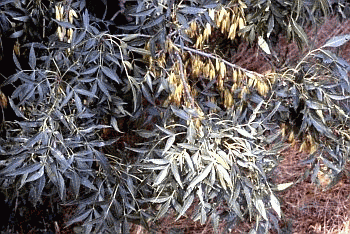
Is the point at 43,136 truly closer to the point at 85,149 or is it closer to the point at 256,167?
the point at 85,149

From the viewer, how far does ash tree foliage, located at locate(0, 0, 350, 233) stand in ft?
5.13

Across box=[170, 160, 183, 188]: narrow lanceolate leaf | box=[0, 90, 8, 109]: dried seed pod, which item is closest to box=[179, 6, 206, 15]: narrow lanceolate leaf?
box=[170, 160, 183, 188]: narrow lanceolate leaf

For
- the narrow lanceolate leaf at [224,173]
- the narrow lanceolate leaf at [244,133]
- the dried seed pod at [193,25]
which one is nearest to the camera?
the narrow lanceolate leaf at [224,173]

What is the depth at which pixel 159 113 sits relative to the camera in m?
2.02

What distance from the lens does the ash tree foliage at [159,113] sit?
5.13 ft

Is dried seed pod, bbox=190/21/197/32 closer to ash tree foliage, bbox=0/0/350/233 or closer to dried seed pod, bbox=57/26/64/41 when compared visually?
ash tree foliage, bbox=0/0/350/233

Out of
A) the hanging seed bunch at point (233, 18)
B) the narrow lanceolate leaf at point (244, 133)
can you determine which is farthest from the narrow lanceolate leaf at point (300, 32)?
the narrow lanceolate leaf at point (244, 133)

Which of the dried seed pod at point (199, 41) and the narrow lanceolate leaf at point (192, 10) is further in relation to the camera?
the dried seed pod at point (199, 41)

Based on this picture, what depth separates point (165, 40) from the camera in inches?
71.2

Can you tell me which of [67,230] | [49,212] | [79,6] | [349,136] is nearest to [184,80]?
[79,6]

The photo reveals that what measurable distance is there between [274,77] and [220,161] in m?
0.60

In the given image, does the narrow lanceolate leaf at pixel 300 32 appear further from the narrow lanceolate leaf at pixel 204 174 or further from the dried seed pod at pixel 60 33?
the dried seed pod at pixel 60 33

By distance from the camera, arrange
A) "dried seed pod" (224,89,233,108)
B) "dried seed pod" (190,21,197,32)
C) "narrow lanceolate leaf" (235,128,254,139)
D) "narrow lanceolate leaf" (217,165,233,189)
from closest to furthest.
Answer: "narrow lanceolate leaf" (217,165,233,189), "narrow lanceolate leaf" (235,128,254,139), "dried seed pod" (190,21,197,32), "dried seed pod" (224,89,233,108)

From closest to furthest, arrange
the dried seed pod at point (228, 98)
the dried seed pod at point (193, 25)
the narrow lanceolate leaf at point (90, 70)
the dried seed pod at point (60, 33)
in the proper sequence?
the narrow lanceolate leaf at point (90, 70) < the dried seed pod at point (60, 33) < the dried seed pod at point (193, 25) < the dried seed pod at point (228, 98)
